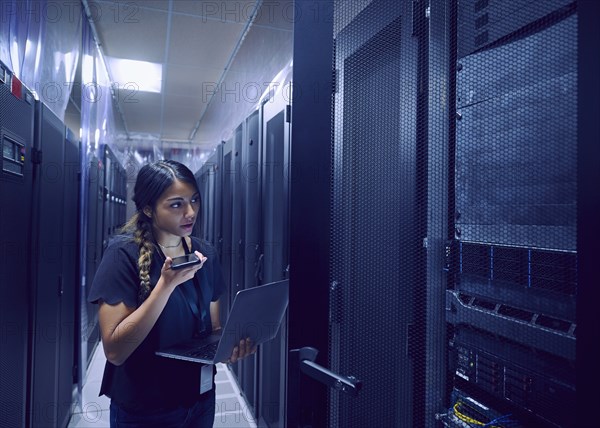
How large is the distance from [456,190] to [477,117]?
12 centimetres

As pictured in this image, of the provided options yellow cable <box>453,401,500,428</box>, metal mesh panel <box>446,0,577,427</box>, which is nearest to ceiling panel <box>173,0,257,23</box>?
metal mesh panel <box>446,0,577,427</box>

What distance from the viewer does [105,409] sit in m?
2.66

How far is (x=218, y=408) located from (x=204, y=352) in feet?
6.04

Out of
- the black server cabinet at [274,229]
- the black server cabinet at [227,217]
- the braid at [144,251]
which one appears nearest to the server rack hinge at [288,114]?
the black server cabinet at [274,229]

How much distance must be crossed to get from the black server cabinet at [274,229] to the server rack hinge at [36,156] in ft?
3.06

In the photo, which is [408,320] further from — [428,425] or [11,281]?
[11,281]

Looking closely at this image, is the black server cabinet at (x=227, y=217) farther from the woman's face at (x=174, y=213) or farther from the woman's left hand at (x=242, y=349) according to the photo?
the woman's left hand at (x=242, y=349)

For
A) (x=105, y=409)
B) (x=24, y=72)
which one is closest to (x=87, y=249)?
(x=105, y=409)

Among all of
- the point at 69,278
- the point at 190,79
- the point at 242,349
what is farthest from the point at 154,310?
the point at 190,79

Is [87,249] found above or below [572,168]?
below

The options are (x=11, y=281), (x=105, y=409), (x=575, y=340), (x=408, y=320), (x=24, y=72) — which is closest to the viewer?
(x=575, y=340)

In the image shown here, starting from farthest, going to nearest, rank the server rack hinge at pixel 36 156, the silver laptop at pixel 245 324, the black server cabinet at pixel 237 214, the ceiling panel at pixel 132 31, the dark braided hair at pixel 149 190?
the ceiling panel at pixel 132 31 → the black server cabinet at pixel 237 214 → the server rack hinge at pixel 36 156 → the dark braided hair at pixel 149 190 → the silver laptop at pixel 245 324

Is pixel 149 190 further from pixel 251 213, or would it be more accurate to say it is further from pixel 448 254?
pixel 251 213

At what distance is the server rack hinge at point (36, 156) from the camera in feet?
4.83
